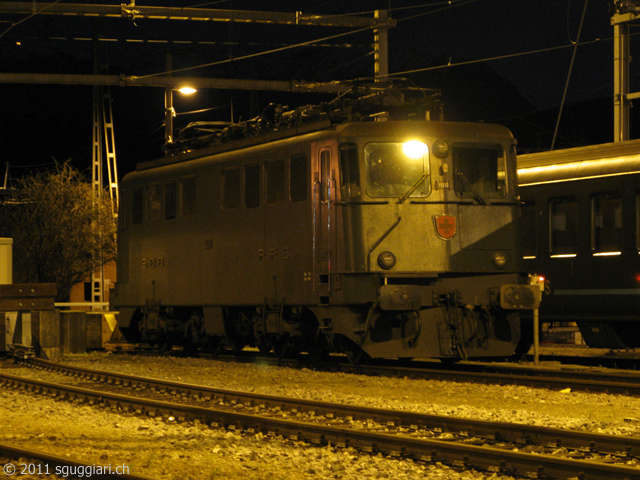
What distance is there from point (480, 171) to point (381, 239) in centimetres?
192

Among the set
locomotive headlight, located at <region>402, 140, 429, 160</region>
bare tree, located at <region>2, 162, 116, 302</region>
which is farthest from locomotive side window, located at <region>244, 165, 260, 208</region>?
bare tree, located at <region>2, 162, 116, 302</region>

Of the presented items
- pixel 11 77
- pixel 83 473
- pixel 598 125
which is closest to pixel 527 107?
pixel 598 125

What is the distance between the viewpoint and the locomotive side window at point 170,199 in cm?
1848

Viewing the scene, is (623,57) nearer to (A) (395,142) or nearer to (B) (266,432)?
(A) (395,142)

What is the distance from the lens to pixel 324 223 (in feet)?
47.6

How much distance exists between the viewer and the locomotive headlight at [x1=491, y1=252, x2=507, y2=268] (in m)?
14.6

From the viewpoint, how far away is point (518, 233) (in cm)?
1492

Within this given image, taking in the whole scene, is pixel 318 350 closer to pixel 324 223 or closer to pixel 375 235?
pixel 324 223

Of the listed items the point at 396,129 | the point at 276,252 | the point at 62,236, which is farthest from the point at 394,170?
the point at 62,236

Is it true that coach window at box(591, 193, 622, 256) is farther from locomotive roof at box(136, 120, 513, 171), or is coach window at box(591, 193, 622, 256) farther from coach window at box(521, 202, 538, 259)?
locomotive roof at box(136, 120, 513, 171)

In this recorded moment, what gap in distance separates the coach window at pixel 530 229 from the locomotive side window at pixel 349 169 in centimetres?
440

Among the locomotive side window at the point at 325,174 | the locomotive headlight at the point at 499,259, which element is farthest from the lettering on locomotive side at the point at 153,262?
the locomotive headlight at the point at 499,259

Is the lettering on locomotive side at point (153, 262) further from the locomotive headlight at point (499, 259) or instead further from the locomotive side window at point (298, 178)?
the locomotive headlight at point (499, 259)

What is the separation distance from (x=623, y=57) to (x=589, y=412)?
445 inches
